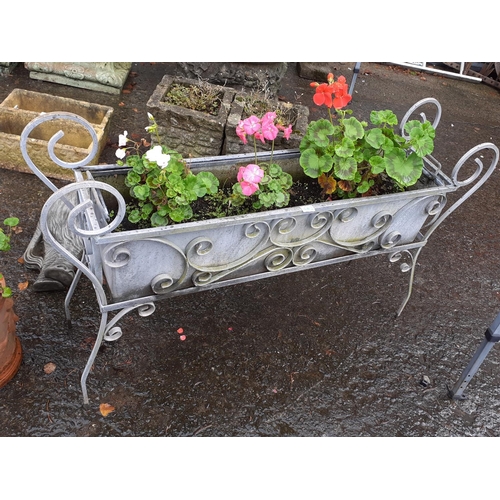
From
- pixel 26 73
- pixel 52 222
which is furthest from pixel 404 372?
pixel 26 73

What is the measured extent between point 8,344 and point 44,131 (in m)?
1.79

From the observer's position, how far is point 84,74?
4.02 m

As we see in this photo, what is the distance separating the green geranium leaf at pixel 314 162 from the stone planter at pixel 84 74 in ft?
9.14

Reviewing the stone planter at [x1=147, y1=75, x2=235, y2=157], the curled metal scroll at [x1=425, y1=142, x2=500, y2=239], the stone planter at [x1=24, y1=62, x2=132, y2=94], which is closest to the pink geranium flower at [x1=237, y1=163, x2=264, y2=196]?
the curled metal scroll at [x1=425, y1=142, x2=500, y2=239]

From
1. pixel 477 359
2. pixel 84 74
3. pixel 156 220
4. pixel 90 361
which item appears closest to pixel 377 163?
pixel 156 220

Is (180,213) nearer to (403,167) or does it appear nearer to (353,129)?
(353,129)

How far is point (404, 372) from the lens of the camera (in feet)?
8.05

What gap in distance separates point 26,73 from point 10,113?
4.61 feet

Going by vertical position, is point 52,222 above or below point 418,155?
below

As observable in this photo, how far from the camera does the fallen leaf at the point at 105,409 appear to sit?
2060mm

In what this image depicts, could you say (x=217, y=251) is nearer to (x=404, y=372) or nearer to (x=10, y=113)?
(x=404, y=372)

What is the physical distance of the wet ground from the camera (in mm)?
2105

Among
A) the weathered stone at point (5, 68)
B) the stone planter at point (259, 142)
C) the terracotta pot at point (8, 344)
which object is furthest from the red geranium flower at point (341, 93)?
the weathered stone at point (5, 68)

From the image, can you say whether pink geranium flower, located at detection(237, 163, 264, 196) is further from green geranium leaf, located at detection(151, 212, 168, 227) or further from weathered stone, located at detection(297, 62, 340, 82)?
weathered stone, located at detection(297, 62, 340, 82)
